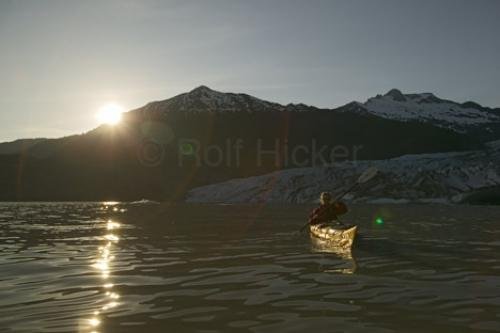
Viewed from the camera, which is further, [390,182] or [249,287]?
[390,182]

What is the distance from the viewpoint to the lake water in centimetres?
855

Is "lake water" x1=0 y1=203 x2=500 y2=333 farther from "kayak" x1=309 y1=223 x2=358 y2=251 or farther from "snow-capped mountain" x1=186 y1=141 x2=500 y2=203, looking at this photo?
"snow-capped mountain" x1=186 y1=141 x2=500 y2=203

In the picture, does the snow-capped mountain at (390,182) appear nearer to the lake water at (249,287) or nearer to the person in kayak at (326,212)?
the person in kayak at (326,212)

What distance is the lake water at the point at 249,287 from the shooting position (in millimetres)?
8547

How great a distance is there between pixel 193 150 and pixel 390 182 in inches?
3033

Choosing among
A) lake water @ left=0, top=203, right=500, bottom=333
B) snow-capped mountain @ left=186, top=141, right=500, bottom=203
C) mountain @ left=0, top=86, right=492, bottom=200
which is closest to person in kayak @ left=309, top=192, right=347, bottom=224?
lake water @ left=0, top=203, right=500, bottom=333

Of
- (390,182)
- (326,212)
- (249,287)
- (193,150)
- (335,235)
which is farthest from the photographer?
(193,150)

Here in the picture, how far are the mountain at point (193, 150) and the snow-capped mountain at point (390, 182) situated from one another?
2740 cm

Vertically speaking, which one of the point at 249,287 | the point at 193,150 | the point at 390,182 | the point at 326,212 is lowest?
the point at 249,287

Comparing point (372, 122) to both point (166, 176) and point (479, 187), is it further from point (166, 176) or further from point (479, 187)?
point (479, 187)

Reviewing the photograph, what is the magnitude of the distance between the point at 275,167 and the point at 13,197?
6644 centimetres

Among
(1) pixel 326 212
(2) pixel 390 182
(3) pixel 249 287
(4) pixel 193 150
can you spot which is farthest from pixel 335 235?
(4) pixel 193 150

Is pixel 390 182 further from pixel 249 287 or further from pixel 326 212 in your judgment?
pixel 249 287

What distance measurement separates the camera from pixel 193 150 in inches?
5886
